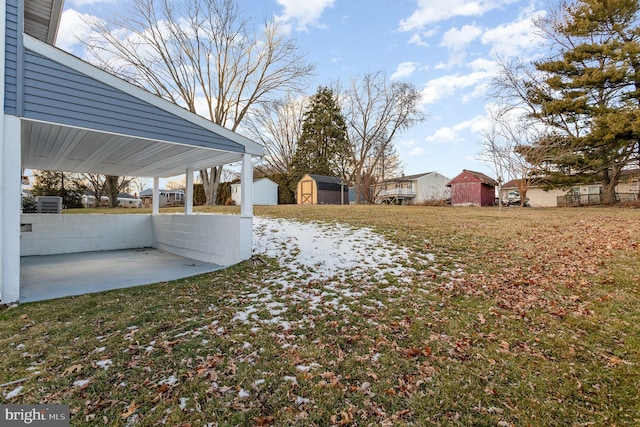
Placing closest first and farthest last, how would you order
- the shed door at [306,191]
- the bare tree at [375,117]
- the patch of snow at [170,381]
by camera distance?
the patch of snow at [170,381], the bare tree at [375,117], the shed door at [306,191]

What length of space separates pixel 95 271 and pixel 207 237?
2.40m

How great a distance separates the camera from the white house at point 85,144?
405 centimetres

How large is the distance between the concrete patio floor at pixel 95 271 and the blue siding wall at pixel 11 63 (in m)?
2.84

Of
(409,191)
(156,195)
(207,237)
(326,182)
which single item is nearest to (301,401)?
(207,237)

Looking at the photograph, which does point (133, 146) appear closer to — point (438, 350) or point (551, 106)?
point (438, 350)

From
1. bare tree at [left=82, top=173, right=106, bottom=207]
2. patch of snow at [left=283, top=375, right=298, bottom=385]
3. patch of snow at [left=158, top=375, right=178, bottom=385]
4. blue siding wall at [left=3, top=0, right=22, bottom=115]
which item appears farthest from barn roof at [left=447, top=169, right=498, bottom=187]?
bare tree at [left=82, top=173, right=106, bottom=207]

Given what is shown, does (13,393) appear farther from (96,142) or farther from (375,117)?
(375,117)

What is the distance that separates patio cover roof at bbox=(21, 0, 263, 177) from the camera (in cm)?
466

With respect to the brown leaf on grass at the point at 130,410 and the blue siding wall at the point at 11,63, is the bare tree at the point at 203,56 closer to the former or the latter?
the blue siding wall at the point at 11,63

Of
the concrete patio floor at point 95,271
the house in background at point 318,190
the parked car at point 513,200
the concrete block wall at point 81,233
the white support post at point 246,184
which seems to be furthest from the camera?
the house in background at point 318,190

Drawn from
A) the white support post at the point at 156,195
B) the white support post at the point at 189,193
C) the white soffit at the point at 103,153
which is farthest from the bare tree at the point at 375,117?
the white soffit at the point at 103,153

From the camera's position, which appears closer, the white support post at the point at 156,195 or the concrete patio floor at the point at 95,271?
the concrete patio floor at the point at 95,271

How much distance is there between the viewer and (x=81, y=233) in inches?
352

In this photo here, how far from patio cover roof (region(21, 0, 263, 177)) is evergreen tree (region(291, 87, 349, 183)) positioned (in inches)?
941
